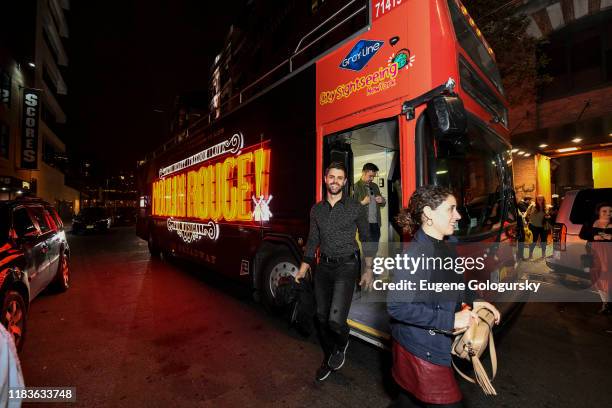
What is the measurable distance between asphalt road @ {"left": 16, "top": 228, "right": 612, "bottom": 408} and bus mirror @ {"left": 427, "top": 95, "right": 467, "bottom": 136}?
2.19m

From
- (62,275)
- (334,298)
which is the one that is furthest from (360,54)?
(62,275)

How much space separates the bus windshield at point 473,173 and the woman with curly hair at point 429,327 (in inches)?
43.0

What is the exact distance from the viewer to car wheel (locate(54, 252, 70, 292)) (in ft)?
20.2

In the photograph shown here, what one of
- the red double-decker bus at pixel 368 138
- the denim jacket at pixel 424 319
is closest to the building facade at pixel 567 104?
the red double-decker bus at pixel 368 138

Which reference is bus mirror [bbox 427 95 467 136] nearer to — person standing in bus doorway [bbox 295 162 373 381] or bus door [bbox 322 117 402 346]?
bus door [bbox 322 117 402 346]

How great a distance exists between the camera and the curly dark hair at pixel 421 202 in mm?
1783

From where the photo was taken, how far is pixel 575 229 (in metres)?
5.60

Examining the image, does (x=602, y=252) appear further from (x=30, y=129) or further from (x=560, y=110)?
(x=30, y=129)

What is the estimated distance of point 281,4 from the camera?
16.9 metres

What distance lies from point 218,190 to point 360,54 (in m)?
3.72

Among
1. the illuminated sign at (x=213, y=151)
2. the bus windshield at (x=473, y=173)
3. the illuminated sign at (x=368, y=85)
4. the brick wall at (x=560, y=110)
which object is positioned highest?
the brick wall at (x=560, y=110)

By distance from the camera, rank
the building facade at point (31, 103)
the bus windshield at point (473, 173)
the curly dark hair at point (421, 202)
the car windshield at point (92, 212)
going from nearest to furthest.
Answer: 1. the curly dark hair at point (421, 202)
2. the bus windshield at point (473, 173)
3. the building facade at point (31, 103)
4. the car windshield at point (92, 212)

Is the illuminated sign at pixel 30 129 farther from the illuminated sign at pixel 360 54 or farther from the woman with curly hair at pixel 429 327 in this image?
the woman with curly hair at pixel 429 327

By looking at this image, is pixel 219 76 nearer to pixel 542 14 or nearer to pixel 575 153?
pixel 542 14
